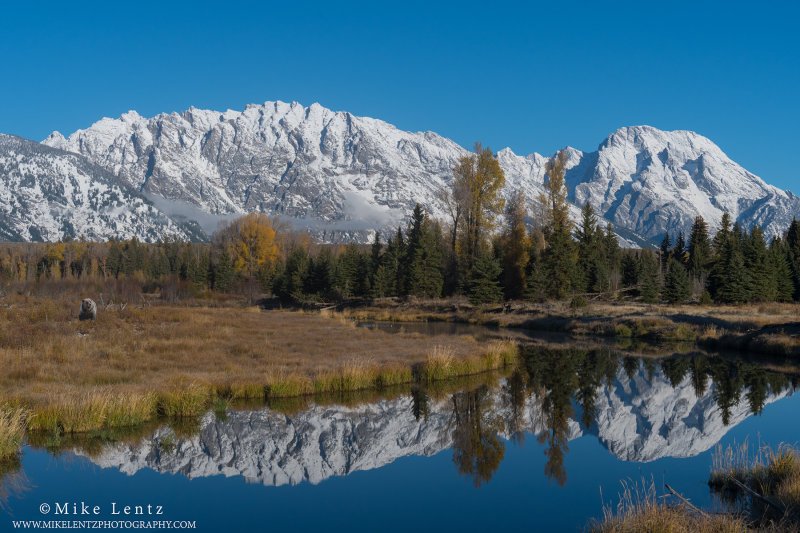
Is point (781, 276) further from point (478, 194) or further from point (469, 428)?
point (469, 428)

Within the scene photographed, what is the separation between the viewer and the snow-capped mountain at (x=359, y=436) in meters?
12.7

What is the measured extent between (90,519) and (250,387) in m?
8.42

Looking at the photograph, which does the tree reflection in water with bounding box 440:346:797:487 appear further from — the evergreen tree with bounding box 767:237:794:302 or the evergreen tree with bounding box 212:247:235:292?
the evergreen tree with bounding box 212:247:235:292

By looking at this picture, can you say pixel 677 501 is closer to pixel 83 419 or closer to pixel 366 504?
pixel 366 504

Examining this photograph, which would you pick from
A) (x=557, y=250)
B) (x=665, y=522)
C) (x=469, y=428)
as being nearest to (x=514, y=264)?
(x=557, y=250)

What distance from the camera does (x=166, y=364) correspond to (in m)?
20.5

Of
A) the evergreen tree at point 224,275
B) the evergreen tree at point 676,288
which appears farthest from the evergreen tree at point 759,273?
the evergreen tree at point 224,275

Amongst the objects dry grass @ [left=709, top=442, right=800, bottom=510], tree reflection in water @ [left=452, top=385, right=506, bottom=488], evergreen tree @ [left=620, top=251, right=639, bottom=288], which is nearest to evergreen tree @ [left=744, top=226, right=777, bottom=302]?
evergreen tree @ [left=620, top=251, right=639, bottom=288]

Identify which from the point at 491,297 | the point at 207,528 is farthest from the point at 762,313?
the point at 207,528

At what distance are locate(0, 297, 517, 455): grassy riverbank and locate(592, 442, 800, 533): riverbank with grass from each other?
1150 cm

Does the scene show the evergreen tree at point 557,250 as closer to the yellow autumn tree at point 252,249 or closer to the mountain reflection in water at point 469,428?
the mountain reflection in water at point 469,428

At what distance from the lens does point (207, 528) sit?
380 inches

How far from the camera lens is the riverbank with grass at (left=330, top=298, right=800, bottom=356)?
33.7m

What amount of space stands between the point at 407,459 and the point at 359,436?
1.75 m
